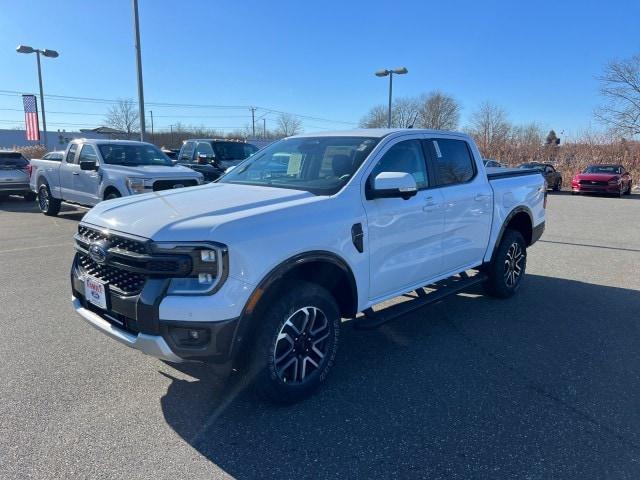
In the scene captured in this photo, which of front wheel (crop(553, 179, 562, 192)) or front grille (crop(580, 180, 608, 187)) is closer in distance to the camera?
front grille (crop(580, 180, 608, 187))

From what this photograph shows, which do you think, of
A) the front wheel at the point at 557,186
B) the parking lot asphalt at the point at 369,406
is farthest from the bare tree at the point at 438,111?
the parking lot asphalt at the point at 369,406

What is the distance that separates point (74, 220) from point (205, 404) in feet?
34.4

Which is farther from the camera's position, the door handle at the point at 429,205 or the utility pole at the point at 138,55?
the utility pole at the point at 138,55

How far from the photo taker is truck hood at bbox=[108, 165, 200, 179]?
31.2ft

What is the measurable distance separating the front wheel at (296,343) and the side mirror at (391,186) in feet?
2.82

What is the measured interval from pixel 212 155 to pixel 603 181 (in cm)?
1923

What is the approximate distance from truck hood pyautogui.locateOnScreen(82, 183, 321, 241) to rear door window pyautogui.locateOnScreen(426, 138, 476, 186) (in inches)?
66.0

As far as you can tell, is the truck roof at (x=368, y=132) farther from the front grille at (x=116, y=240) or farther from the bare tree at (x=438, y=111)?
the bare tree at (x=438, y=111)

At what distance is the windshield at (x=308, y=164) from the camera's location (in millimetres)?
3826

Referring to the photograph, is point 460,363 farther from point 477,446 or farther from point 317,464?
point 317,464

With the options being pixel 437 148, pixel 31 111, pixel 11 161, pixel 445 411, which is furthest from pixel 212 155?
pixel 31 111

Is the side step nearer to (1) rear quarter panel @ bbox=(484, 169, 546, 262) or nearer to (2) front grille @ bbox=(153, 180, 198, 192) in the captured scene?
(1) rear quarter panel @ bbox=(484, 169, 546, 262)

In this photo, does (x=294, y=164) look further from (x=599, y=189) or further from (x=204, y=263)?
(x=599, y=189)

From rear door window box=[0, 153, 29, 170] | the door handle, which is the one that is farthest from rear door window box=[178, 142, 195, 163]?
the door handle
